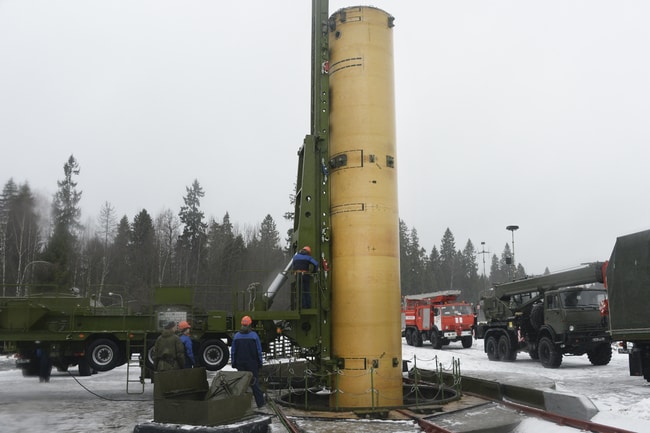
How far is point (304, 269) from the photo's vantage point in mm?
11461

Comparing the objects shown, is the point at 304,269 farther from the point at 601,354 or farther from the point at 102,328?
the point at 601,354

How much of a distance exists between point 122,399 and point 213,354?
250 centimetres

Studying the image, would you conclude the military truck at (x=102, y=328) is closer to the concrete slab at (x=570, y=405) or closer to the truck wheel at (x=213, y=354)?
the truck wheel at (x=213, y=354)

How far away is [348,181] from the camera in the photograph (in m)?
11.4

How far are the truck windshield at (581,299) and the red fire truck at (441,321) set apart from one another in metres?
9.71

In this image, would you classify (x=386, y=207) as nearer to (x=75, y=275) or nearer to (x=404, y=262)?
(x=75, y=275)

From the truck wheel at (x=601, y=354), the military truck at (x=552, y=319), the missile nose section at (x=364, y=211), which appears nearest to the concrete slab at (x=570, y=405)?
the missile nose section at (x=364, y=211)

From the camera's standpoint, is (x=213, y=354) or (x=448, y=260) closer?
(x=213, y=354)

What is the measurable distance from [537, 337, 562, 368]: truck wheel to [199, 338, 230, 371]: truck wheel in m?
11.6

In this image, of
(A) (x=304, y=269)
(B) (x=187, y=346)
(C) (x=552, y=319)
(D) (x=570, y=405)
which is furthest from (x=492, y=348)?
(B) (x=187, y=346)

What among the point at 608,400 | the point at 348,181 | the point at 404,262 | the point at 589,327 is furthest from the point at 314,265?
the point at 404,262

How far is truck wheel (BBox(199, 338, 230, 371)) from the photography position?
47.8ft

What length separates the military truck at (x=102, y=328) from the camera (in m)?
14.0

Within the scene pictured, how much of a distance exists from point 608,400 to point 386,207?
6.39 m
